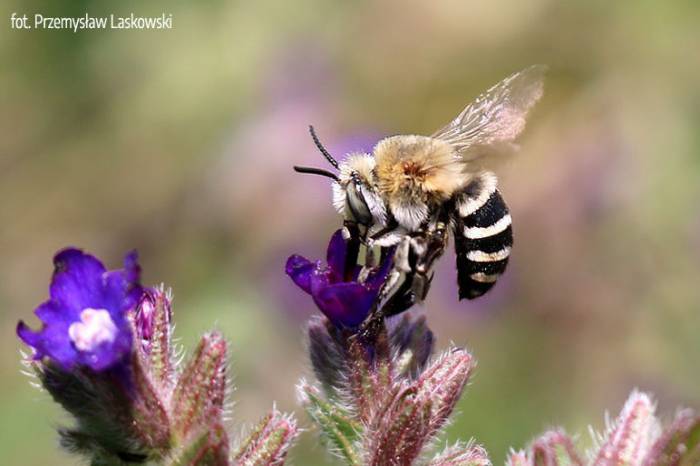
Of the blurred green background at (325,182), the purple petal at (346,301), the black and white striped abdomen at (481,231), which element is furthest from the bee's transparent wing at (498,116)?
the blurred green background at (325,182)

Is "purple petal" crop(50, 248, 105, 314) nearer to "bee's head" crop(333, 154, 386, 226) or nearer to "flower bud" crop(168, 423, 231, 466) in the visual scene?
"flower bud" crop(168, 423, 231, 466)

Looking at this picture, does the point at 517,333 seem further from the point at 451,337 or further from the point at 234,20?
the point at 234,20

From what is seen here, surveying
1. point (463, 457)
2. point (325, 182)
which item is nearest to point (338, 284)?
point (463, 457)

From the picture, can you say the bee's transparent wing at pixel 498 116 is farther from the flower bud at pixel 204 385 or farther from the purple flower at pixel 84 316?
the purple flower at pixel 84 316

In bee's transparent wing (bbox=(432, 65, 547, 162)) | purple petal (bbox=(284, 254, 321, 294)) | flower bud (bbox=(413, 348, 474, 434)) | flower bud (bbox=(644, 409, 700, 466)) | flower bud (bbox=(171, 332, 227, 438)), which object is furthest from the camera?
bee's transparent wing (bbox=(432, 65, 547, 162))

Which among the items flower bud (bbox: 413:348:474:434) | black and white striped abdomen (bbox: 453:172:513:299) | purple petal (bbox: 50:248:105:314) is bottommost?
flower bud (bbox: 413:348:474:434)

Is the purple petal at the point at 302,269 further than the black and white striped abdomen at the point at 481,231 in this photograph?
No

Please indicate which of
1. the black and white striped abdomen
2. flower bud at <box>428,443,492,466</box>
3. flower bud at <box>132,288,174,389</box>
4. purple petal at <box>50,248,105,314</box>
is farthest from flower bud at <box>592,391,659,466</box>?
purple petal at <box>50,248,105,314</box>

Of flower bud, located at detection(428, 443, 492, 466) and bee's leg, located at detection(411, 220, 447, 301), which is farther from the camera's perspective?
bee's leg, located at detection(411, 220, 447, 301)
